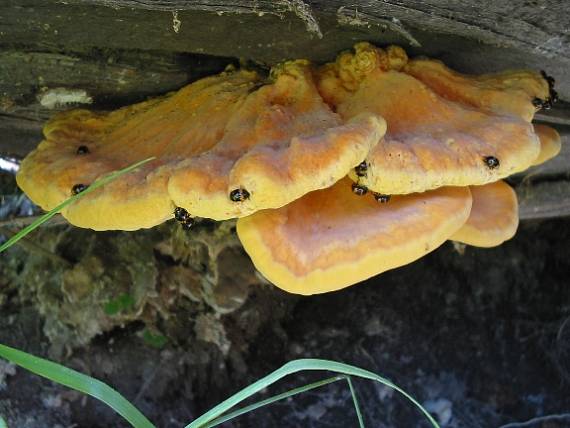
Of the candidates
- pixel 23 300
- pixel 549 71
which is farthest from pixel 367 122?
pixel 23 300

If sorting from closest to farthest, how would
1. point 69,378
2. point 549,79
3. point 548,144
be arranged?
point 69,378, point 549,79, point 548,144

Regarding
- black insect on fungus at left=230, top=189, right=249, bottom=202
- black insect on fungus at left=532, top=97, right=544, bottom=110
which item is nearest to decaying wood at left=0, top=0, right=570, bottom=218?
black insect on fungus at left=532, top=97, right=544, bottom=110

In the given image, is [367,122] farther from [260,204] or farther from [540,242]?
[540,242]

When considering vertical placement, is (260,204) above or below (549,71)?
below

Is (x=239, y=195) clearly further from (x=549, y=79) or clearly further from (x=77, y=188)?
(x=549, y=79)

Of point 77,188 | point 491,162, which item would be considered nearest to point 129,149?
point 77,188

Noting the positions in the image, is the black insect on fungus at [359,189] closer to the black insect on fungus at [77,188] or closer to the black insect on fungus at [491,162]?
the black insect on fungus at [491,162]
